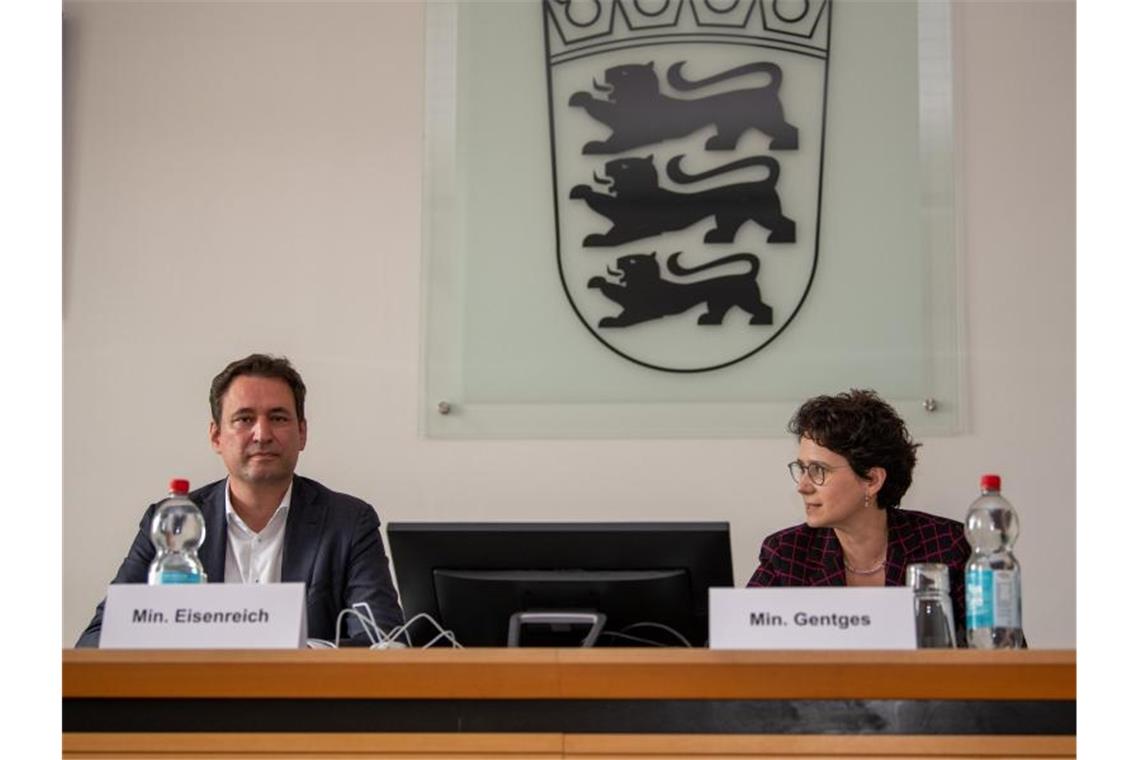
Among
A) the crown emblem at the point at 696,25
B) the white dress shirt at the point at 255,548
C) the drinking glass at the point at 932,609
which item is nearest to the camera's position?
the drinking glass at the point at 932,609

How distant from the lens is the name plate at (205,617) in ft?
6.13

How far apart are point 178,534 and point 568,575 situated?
3.03 ft

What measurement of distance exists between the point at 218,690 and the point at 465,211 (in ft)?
7.66

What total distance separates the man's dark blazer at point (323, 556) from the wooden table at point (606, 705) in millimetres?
1116

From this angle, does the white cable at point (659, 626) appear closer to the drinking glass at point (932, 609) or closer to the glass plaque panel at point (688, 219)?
the drinking glass at point (932, 609)

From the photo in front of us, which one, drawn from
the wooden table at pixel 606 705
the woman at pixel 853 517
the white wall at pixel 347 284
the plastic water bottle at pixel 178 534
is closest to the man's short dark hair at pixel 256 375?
the plastic water bottle at pixel 178 534

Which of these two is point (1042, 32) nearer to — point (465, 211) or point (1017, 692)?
point (465, 211)

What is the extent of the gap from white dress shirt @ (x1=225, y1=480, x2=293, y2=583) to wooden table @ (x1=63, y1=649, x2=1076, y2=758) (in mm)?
1272

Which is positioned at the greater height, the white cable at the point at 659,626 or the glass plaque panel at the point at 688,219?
the glass plaque panel at the point at 688,219

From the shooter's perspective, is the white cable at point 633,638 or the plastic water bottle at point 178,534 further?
the plastic water bottle at point 178,534

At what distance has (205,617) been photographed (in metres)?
1.89

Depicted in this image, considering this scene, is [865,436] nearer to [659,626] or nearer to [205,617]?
[659,626]

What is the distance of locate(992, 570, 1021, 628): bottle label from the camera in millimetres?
2076

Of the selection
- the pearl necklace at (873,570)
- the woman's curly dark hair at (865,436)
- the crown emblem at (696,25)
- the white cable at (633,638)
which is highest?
the crown emblem at (696,25)
